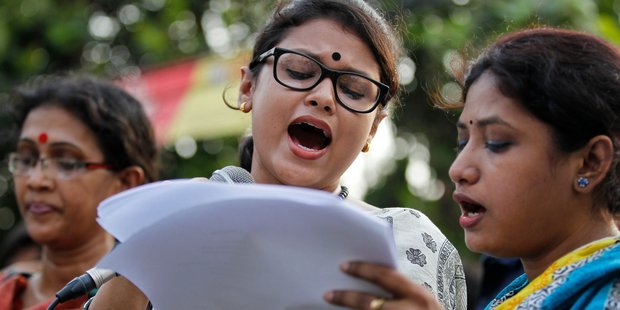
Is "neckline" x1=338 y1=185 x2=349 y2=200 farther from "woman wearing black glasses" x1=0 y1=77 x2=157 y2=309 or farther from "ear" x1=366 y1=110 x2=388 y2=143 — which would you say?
"woman wearing black glasses" x1=0 y1=77 x2=157 y2=309

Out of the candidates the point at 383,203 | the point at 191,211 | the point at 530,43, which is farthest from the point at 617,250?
the point at 383,203


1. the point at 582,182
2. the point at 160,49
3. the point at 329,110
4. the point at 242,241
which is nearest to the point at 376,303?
the point at 242,241

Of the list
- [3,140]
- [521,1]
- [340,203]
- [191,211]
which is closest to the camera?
[340,203]

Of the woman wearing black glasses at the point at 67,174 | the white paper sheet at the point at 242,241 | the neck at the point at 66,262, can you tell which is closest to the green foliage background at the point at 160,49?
the woman wearing black glasses at the point at 67,174

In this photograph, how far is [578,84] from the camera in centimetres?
192

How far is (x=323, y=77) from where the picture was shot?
2211 mm

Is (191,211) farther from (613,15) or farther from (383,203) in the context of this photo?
(613,15)

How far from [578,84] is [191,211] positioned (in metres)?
0.85

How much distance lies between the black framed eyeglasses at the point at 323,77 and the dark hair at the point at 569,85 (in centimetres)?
34

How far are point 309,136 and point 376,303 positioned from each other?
0.75m

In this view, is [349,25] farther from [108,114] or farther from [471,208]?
[108,114]

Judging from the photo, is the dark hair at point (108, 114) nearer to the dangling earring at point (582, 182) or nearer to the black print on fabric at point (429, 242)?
the black print on fabric at point (429, 242)

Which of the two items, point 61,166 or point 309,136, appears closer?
point 309,136

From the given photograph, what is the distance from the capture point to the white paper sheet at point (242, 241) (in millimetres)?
1522
